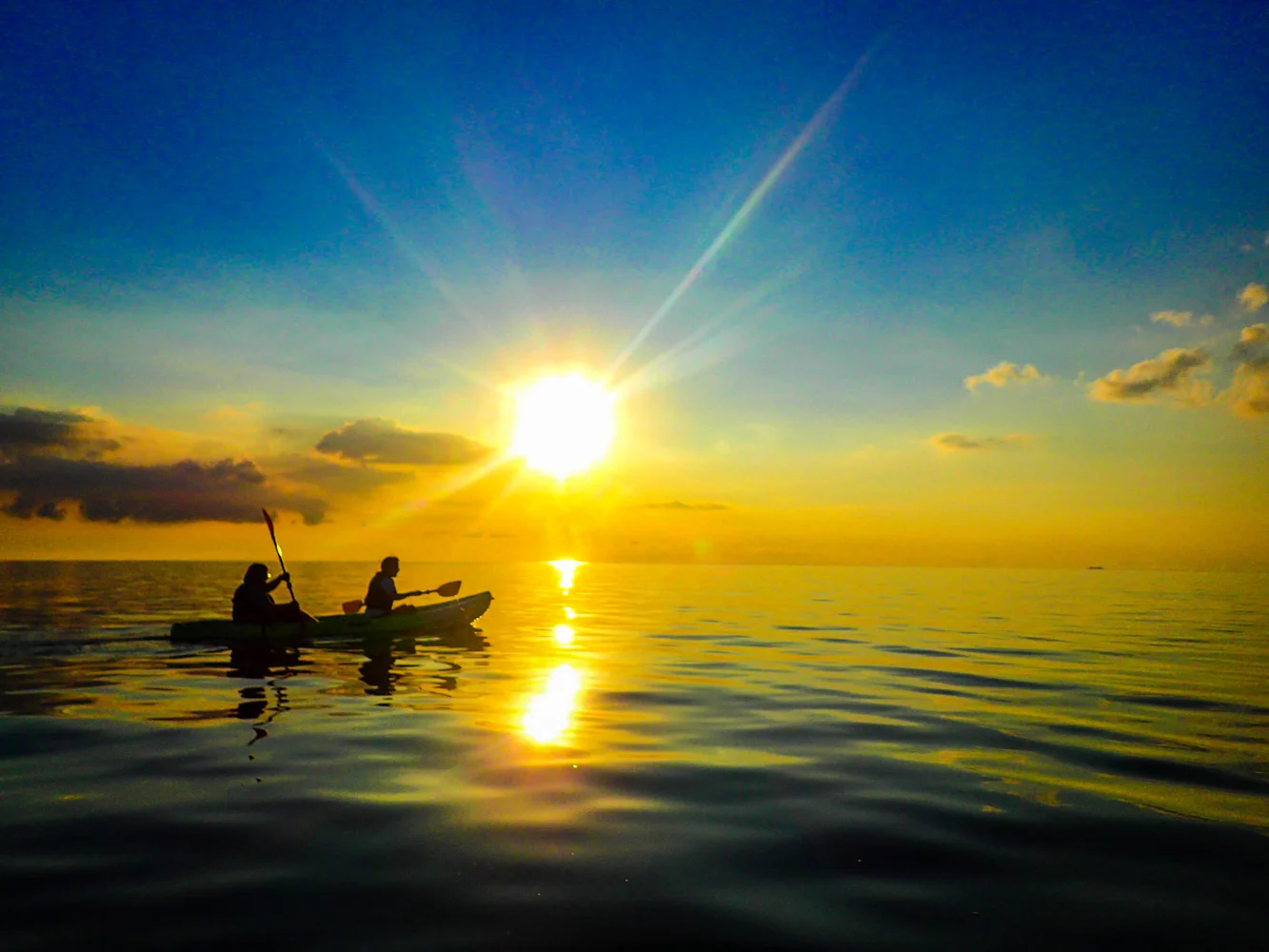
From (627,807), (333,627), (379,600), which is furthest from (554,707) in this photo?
(379,600)

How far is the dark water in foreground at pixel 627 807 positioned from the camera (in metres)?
5.65

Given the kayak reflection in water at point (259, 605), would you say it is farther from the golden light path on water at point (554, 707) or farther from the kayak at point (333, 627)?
the golden light path on water at point (554, 707)

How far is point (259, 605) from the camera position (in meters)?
22.7

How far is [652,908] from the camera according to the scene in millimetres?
5809

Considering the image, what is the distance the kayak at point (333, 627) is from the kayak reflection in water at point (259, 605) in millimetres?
173

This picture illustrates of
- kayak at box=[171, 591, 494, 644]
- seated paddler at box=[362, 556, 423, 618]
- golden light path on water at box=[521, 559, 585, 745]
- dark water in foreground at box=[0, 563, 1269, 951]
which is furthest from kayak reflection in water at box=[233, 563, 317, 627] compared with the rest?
golden light path on water at box=[521, 559, 585, 745]

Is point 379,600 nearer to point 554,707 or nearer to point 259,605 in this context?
point 259,605

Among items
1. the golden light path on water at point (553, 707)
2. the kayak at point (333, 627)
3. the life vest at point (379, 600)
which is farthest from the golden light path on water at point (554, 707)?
the life vest at point (379, 600)

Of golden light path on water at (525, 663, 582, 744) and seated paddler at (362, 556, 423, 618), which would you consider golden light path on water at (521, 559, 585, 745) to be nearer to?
golden light path on water at (525, 663, 582, 744)

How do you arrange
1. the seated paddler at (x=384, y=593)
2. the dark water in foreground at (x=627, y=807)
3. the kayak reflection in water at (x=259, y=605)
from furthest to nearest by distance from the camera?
the seated paddler at (x=384, y=593) → the kayak reflection in water at (x=259, y=605) → the dark water in foreground at (x=627, y=807)

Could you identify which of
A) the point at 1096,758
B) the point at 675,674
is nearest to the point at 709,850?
the point at 1096,758

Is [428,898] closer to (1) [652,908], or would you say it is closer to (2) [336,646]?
(1) [652,908]

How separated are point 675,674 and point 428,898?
43.0 ft

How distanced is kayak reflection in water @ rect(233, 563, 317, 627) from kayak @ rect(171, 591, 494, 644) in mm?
173
